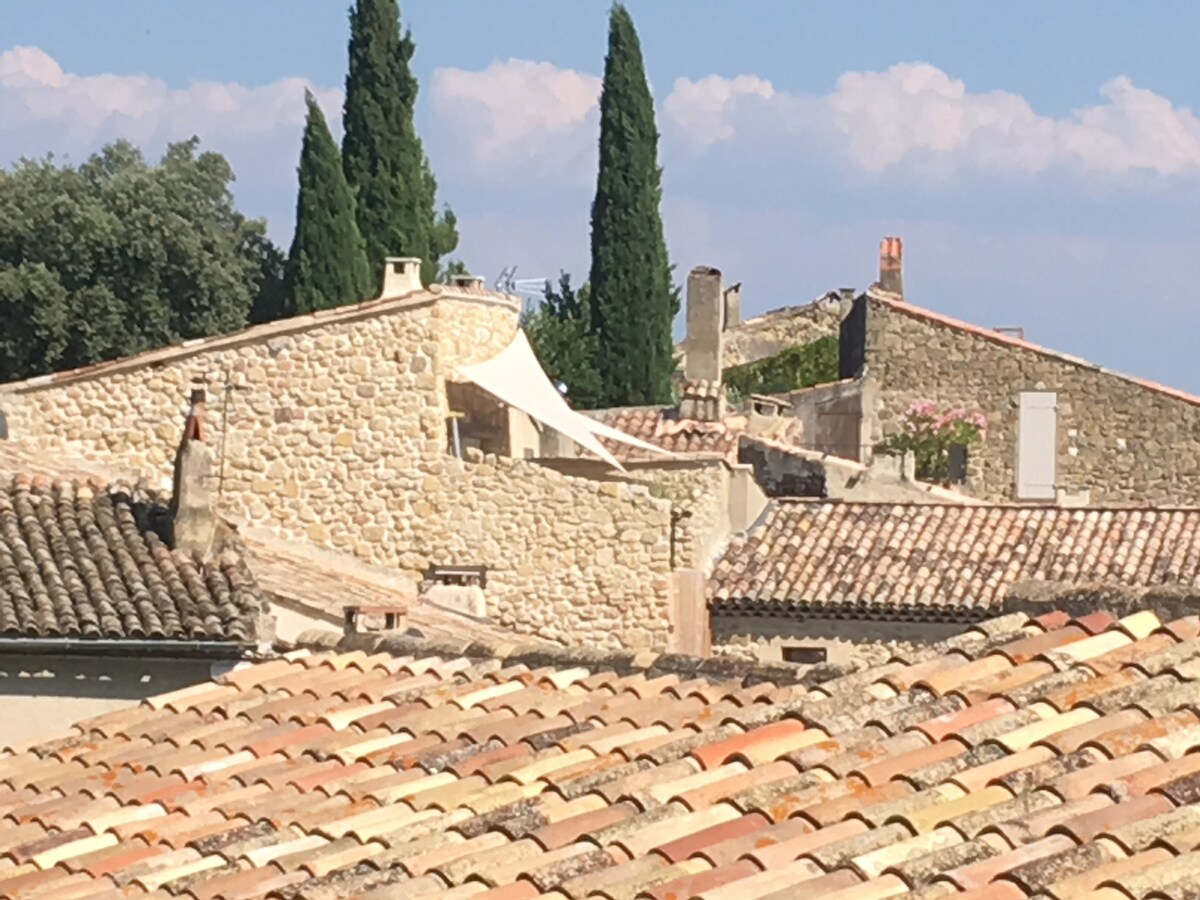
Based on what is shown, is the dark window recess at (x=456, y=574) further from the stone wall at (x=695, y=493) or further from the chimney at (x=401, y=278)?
the chimney at (x=401, y=278)

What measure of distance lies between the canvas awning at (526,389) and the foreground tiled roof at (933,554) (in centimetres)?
299

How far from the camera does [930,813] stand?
7.59 metres

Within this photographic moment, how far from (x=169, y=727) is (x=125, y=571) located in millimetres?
7181

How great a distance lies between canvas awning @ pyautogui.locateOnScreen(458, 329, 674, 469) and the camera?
26375mm

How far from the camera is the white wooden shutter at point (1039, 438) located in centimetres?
4097

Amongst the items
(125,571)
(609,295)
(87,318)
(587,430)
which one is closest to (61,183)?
(87,318)

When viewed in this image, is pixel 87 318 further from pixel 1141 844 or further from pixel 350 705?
pixel 1141 844

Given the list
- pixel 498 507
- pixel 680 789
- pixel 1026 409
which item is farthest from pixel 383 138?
pixel 680 789

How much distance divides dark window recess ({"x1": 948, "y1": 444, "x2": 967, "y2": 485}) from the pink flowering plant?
0.19 feet

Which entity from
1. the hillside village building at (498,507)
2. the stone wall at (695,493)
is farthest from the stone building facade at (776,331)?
the stone wall at (695,493)

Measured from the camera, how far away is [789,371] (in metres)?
47.4

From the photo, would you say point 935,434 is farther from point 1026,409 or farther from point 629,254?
point 629,254

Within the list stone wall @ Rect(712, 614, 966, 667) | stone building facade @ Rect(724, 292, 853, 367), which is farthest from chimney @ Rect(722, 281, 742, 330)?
stone wall @ Rect(712, 614, 966, 667)

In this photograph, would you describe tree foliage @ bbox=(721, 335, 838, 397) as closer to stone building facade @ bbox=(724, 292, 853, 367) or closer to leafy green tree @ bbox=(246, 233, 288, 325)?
stone building facade @ bbox=(724, 292, 853, 367)
